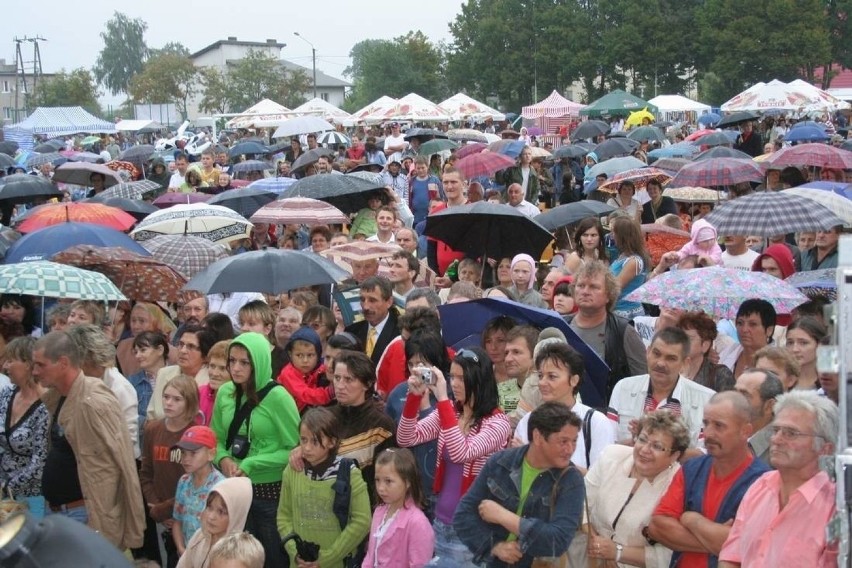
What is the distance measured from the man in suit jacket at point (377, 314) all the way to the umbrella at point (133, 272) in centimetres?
192

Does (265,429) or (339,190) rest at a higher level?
(339,190)

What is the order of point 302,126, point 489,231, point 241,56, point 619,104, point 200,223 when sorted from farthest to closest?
point 241,56 → point 619,104 → point 302,126 → point 200,223 → point 489,231

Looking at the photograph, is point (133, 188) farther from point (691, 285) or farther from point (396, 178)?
point (691, 285)

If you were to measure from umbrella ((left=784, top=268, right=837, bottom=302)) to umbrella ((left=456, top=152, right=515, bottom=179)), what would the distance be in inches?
323

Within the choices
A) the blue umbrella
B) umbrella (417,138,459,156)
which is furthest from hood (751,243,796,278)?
umbrella (417,138,459,156)

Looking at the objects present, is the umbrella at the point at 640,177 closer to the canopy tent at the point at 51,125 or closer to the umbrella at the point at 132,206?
the umbrella at the point at 132,206

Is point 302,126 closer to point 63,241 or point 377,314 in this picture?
point 63,241

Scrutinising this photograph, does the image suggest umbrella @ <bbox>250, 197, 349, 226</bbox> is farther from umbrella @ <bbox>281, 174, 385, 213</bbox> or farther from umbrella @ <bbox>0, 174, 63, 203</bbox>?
umbrella @ <bbox>0, 174, 63, 203</bbox>

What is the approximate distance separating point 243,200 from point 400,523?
9.34 m

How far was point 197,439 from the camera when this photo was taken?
6.14 metres

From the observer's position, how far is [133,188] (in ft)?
49.2

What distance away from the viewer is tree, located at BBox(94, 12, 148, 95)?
6427 inches

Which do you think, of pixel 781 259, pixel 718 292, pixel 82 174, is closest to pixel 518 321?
pixel 718 292

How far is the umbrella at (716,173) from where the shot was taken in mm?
13273
